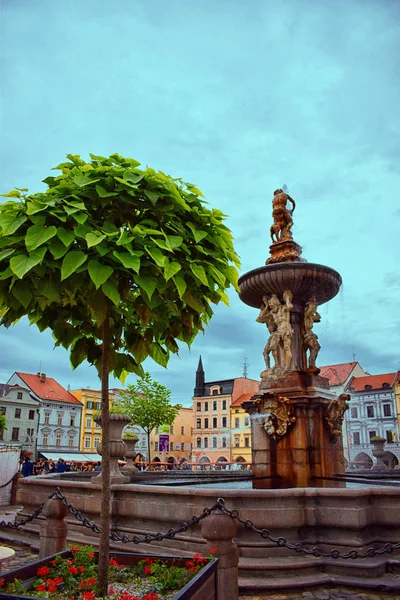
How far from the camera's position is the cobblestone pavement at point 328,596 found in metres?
5.47

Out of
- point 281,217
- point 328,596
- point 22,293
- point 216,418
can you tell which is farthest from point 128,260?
point 216,418

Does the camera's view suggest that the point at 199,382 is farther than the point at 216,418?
Yes

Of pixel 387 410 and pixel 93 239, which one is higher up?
pixel 387 410

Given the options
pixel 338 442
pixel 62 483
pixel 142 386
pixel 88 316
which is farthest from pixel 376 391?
pixel 88 316

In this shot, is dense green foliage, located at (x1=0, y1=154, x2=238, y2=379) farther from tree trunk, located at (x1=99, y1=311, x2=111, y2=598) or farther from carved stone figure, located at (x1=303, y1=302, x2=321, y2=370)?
carved stone figure, located at (x1=303, y1=302, x2=321, y2=370)

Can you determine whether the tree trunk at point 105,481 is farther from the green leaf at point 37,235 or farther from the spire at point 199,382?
the spire at point 199,382

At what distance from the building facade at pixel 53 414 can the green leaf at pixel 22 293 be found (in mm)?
60725

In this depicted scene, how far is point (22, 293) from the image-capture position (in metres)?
3.67

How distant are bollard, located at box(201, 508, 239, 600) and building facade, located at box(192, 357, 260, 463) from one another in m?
65.9

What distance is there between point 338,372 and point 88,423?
3211 cm

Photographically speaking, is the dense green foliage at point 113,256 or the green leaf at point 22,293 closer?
the dense green foliage at point 113,256

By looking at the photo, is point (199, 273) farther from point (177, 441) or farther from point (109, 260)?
point (177, 441)

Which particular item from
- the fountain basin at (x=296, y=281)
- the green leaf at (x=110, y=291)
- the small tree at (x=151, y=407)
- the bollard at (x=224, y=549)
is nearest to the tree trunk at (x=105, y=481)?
the green leaf at (x=110, y=291)

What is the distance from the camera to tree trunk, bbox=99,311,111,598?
12.7 ft
